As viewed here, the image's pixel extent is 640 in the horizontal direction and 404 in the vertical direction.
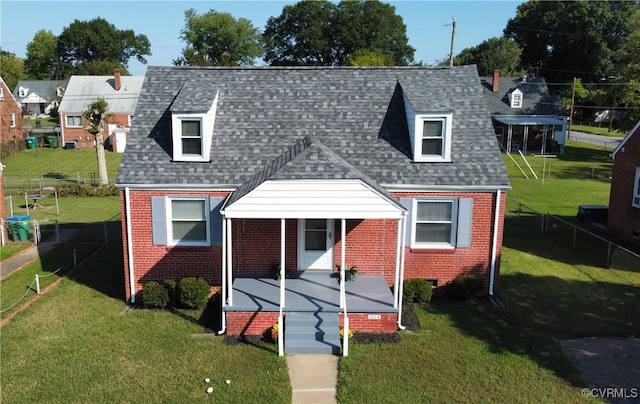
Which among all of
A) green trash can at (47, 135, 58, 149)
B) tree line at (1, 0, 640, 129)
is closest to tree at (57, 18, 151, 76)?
tree line at (1, 0, 640, 129)

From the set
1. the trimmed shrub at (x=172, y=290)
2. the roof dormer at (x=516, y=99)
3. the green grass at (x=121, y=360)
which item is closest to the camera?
the green grass at (x=121, y=360)

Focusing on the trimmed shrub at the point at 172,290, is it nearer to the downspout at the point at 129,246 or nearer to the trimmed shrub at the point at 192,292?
the trimmed shrub at the point at 192,292

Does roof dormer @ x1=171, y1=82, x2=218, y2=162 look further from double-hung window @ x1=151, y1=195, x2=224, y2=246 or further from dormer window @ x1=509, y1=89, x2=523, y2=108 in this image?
dormer window @ x1=509, y1=89, x2=523, y2=108

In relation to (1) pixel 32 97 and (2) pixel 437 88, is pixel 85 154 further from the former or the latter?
(1) pixel 32 97

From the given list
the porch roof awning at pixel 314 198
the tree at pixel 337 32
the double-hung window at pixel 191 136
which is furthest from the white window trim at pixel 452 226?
the tree at pixel 337 32

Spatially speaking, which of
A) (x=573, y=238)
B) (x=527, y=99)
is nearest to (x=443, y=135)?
(x=573, y=238)

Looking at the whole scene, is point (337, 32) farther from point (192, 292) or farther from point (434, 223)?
point (192, 292)
